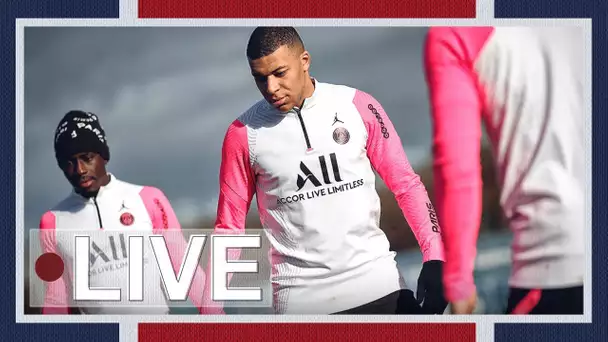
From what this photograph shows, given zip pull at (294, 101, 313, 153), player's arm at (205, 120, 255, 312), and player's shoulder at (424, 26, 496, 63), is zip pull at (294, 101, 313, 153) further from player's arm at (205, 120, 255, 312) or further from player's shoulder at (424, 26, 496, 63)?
player's shoulder at (424, 26, 496, 63)

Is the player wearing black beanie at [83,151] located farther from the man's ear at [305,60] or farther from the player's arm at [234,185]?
the man's ear at [305,60]

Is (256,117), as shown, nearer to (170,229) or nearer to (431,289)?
(170,229)

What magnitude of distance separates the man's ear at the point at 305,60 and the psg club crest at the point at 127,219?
1267 mm

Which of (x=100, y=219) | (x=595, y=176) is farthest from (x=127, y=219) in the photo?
(x=595, y=176)

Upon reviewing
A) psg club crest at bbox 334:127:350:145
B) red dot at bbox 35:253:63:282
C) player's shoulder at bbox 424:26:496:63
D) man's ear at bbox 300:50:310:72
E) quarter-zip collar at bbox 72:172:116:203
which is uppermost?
player's shoulder at bbox 424:26:496:63

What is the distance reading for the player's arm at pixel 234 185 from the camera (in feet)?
21.8

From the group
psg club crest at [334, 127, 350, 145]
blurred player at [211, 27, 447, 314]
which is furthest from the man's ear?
psg club crest at [334, 127, 350, 145]

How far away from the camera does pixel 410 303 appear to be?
6.66m

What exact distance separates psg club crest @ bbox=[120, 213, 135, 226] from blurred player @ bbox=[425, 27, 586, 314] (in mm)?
1685

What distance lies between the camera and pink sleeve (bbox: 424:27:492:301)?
6605 millimetres

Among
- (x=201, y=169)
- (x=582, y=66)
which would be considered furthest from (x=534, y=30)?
(x=201, y=169)

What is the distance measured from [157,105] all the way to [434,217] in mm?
1624
